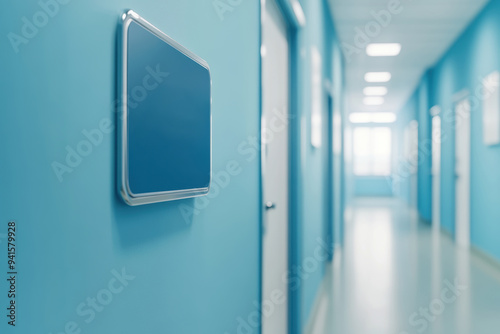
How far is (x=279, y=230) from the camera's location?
2.91m

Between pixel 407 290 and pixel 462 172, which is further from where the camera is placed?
pixel 462 172

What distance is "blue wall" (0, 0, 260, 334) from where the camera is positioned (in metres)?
0.66

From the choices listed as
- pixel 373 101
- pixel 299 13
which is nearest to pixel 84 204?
pixel 299 13

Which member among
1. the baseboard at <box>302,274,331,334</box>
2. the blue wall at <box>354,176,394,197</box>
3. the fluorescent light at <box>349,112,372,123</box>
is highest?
the fluorescent light at <box>349,112,372,123</box>

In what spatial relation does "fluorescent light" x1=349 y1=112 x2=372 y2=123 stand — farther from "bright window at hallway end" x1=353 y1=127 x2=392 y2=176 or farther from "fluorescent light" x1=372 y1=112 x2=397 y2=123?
"bright window at hallway end" x1=353 y1=127 x2=392 y2=176

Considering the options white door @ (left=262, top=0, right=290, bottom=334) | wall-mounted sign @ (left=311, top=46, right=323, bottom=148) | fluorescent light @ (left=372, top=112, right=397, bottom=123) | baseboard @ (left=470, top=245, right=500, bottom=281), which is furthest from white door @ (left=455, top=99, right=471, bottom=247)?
fluorescent light @ (left=372, top=112, right=397, bottom=123)

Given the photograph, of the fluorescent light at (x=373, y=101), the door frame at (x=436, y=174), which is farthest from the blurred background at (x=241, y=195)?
the fluorescent light at (x=373, y=101)

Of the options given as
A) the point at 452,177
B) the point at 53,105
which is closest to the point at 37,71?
the point at 53,105

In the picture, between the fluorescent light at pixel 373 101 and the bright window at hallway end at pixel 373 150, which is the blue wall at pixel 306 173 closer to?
the fluorescent light at pixel 373 101

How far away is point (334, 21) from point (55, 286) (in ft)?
20.8

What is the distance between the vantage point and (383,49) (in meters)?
8.02

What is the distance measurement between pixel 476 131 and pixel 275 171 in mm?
4724

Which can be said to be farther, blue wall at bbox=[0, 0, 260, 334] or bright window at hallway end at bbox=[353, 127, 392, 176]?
bright window at hallway end at bbox=[353, 127, 392, 176]

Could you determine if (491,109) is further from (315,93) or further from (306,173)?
(306,173)
